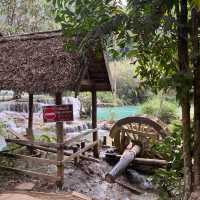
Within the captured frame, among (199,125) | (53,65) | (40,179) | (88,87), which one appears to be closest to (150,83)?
(199,125)

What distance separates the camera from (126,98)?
31000 millimetres

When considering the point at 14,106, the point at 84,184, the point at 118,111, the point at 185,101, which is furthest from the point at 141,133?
the point at 118,111

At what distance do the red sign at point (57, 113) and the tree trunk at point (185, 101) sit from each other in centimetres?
340

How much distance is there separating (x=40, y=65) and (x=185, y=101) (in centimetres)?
414

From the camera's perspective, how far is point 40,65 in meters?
7.61

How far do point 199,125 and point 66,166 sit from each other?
533 centimetres

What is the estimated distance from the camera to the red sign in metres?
7.25

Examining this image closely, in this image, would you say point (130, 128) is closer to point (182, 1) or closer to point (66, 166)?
point (66, 166)

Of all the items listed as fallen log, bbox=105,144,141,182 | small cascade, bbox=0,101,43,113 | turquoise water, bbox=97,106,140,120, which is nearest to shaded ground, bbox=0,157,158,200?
fallen log, bbox=105,144,141,182

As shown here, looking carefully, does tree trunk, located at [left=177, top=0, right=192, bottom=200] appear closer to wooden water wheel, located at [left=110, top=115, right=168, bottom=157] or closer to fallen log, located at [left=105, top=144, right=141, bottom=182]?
fallen log, located at [left=105, top=144, right=141, bottom=182]

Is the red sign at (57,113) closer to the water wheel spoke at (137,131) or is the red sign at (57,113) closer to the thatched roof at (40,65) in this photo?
the thatched roof at (40,65)

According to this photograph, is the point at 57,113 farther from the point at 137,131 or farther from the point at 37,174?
the point at 137,131

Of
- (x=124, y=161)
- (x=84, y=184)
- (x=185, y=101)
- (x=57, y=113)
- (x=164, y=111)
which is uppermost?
(x=185, y=101)

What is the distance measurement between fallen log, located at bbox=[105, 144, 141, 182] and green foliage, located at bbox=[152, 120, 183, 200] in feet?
11.2
